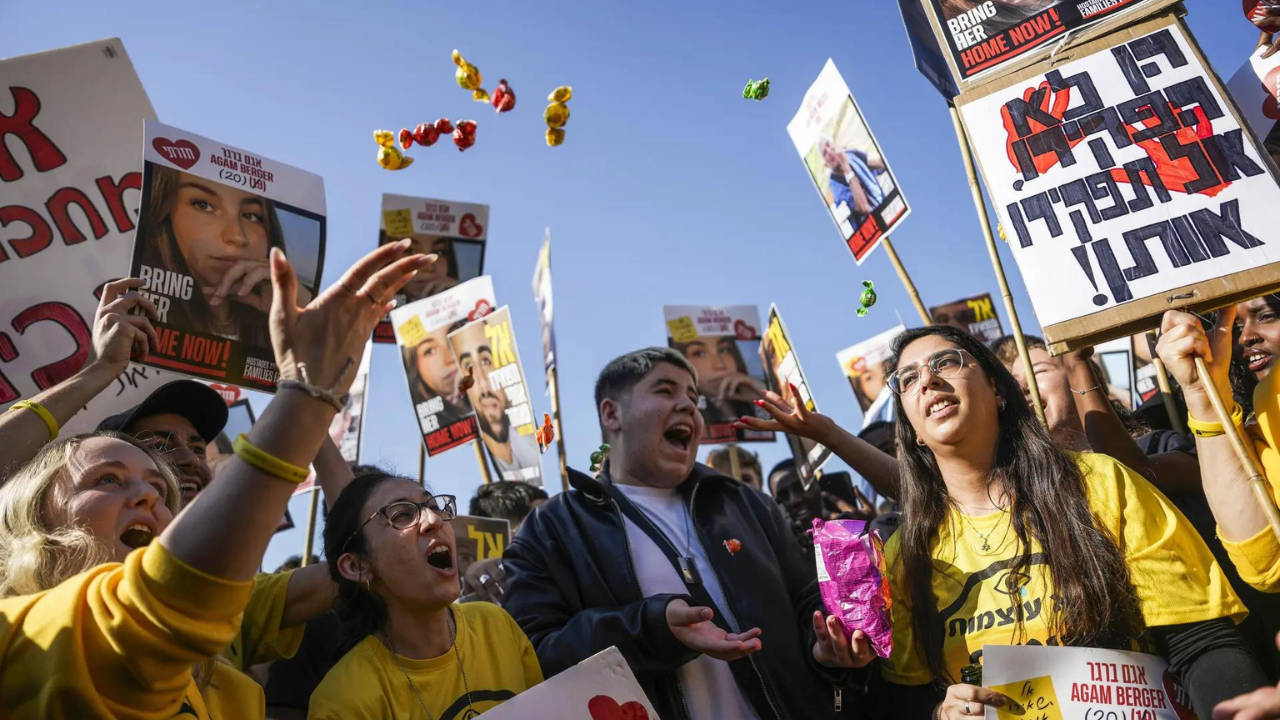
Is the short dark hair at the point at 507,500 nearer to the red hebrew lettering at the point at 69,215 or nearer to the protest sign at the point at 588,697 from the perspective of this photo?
the red hebrew lettering at the point at 69,215

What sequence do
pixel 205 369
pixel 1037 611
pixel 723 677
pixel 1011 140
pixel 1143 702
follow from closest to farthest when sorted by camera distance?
1. pixel 1143 702
2. pixel 1037 611
3. pixel 723 677
4. pixel 1011 140
5. pixel 205 369

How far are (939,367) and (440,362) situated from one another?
4.74 m

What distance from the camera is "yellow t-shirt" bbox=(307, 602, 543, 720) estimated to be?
103 inches

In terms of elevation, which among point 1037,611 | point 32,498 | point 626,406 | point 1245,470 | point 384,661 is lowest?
point 1037,611

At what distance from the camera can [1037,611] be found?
2.55 metres

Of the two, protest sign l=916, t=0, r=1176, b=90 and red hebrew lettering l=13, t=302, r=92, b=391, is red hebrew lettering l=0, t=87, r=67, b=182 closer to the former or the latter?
red hebrew lettering l=13, t=302, r=92, b=391

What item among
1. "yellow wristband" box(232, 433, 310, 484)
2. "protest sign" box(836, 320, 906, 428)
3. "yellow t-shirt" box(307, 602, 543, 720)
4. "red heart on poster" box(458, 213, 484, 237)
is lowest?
"yellow t-shirt" box(307, 602, 543, 720)

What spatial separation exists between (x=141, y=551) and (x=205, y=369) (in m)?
2.59

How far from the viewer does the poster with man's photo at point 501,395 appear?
662cm

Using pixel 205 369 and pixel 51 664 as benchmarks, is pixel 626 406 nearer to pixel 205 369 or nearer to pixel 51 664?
pixel 205 369

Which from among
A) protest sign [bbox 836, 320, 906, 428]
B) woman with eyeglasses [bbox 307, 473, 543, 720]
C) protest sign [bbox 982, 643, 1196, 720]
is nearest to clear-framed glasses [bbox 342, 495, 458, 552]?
woman with eyeglasses [bbox 307, 473, 543, 720]

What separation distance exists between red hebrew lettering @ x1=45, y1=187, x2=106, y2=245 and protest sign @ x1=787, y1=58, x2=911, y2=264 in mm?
3940

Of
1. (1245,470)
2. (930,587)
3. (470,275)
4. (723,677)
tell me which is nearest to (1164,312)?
(1245,470)

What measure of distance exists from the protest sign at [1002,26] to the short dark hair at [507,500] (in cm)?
353
